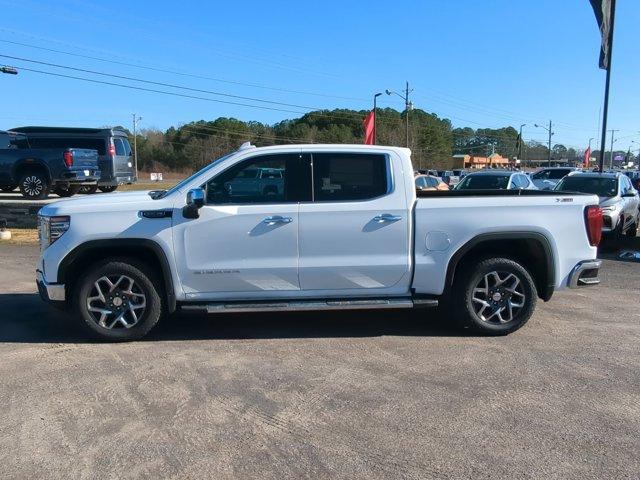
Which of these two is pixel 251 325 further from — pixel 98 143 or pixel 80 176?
pixel 98 143

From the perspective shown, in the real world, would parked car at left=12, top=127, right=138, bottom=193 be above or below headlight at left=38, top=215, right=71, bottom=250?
above

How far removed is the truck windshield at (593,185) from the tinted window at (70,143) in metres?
14.4

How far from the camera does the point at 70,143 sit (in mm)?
18969

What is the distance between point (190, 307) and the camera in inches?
215

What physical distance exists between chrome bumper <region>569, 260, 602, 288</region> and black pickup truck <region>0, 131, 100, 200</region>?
15.6 meters

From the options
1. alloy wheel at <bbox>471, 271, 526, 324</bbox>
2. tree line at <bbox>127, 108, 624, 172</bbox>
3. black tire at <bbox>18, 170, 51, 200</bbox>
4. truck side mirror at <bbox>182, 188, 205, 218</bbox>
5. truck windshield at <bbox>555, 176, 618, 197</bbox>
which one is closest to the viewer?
truck side mirror at <bbox>182, 188, 205, 218</bbox>

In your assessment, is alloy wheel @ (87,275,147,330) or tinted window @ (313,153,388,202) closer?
alloy wheel @ (87,275,147,330)

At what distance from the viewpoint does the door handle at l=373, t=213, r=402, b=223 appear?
5.48 m

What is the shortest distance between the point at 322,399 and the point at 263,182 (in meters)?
→ 2.27

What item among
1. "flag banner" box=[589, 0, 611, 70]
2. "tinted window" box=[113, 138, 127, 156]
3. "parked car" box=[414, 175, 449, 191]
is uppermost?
"flag banner" box=[589, 0, 611, 70]

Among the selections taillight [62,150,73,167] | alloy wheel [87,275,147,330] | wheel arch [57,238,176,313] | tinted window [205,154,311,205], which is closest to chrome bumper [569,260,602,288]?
tinted window [205,154,311,205]

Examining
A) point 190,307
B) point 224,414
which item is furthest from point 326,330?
point 224,414

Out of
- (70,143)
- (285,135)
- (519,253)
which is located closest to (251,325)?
(519,253)

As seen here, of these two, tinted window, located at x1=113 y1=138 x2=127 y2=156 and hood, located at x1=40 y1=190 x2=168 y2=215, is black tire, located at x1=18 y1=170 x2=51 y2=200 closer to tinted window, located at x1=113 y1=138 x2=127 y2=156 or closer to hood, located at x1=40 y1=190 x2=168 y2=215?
tinted window, located at x1=113 y1=138 x2=127 y2=156
